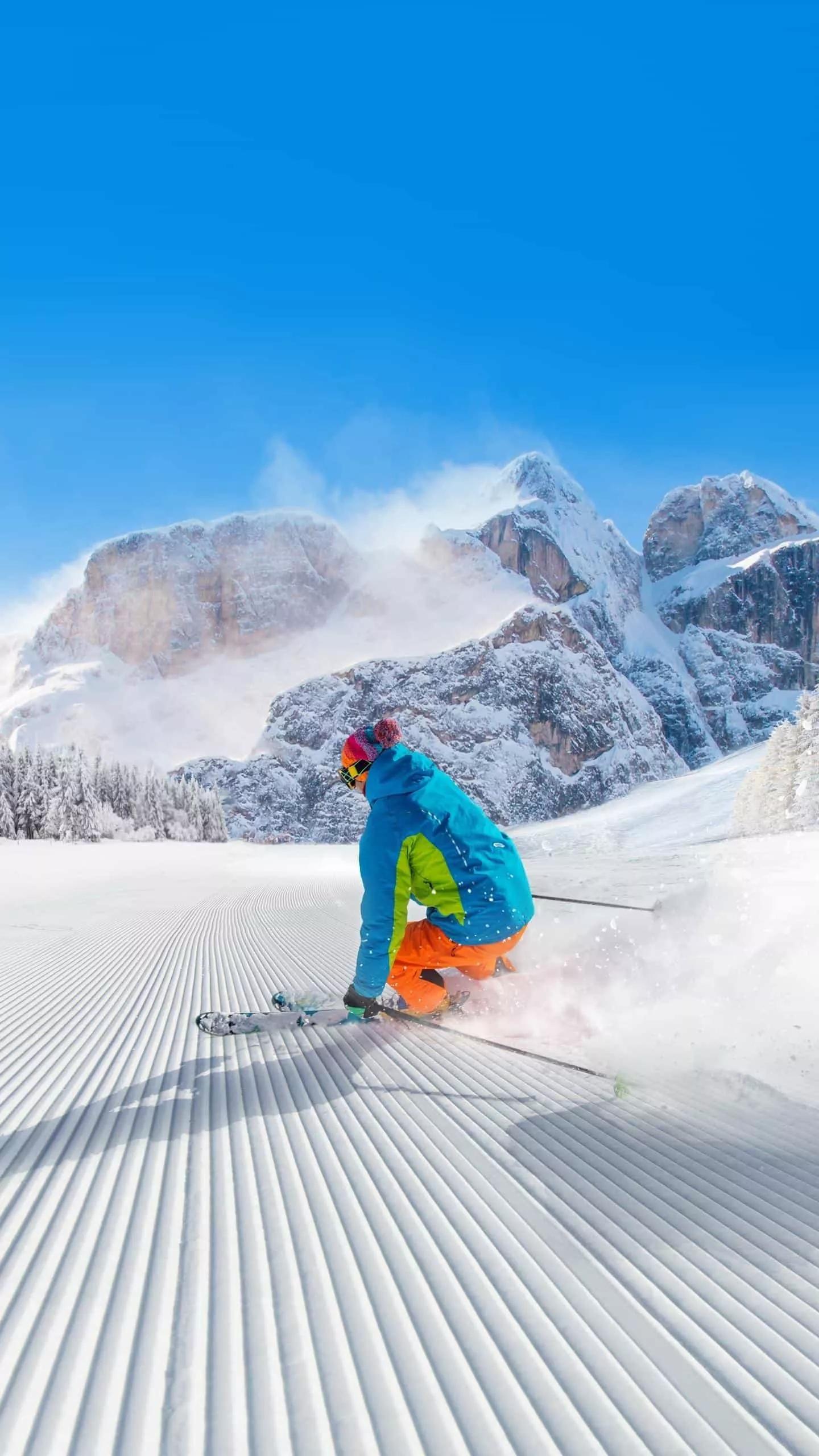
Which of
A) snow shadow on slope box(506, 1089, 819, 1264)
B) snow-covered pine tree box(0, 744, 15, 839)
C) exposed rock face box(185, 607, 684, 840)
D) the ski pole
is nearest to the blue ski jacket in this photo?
snow shadow on slope box(506, 1089, 819, 1264)

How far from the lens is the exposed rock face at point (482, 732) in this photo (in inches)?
4771

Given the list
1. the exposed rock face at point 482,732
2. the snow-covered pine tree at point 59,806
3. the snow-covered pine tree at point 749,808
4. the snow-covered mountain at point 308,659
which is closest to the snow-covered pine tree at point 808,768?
the snow-covered pine tree at point 749,808

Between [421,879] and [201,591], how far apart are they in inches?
7007

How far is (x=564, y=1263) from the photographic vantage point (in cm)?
205

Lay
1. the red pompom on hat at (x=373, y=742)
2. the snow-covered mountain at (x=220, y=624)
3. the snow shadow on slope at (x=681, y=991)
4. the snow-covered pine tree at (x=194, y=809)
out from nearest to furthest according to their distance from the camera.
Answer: the snow shadow on slope at (x=681, y=991) → the red pompom on hat at (x=373, y=742) → the snow-covered pine tree at (x=194, y=809) → the snow-covered mountain at (x=220, y=624)

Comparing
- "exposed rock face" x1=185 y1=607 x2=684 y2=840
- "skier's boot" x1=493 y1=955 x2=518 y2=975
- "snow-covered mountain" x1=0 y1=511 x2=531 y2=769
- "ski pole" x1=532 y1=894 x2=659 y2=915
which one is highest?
"snow-covered mountain" x1=0 y1=511 x2=531 y2=769

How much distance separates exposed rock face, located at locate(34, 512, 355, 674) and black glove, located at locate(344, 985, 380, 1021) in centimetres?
16193

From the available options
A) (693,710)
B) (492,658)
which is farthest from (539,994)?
(693,710)

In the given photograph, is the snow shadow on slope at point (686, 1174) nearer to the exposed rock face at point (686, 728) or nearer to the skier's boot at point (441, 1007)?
the skier's boot at point (441, 1007)

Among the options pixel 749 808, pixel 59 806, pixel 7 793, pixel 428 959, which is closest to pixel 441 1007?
pixel 428 959

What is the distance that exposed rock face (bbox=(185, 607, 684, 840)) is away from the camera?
121 metres

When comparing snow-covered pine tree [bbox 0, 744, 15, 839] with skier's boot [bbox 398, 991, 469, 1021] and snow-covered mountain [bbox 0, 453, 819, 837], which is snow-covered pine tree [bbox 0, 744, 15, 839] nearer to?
skier's boot [bbox 398, 991, 469, 1021]

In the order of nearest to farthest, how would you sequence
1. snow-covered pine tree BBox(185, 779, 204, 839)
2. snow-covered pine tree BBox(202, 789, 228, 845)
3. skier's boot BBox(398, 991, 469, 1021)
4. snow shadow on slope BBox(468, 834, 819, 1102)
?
1. snow shadow on slope BBox(468, 834, 819, 1102)
2. skier's boot BBox(398, 991, 469, 1021)
3. snow-covered pine tree BBox(185, 779, 204, 839)
4. snow-covered pine tree BBox(202, 789, 228, 845)

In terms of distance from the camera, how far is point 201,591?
6841 inches
